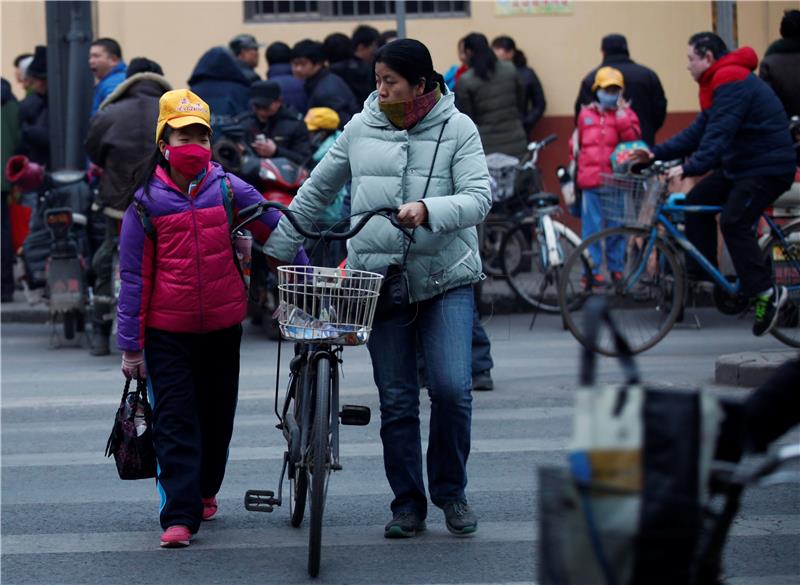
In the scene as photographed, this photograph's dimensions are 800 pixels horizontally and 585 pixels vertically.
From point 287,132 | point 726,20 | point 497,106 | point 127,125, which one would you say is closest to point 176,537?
point 127,125

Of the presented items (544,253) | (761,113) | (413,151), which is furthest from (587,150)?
(413,151)

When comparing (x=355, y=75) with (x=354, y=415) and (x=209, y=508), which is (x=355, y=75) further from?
(x=354, y=415)

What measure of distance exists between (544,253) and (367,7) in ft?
18.5

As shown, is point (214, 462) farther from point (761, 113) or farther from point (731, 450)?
point (761, 113)

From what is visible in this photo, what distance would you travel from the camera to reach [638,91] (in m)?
13.3

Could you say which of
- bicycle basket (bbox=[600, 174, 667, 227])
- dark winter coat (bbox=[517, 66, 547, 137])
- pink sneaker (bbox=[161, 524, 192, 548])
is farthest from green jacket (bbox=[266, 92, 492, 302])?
dark winter coat (bbox=[517, 66, 547, 137])

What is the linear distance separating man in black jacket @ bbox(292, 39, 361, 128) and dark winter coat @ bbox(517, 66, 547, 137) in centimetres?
272

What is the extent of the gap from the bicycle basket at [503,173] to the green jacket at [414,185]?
25.8ft

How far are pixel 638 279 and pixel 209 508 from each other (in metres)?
5.00

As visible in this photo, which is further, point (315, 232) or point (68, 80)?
point (68, 80)

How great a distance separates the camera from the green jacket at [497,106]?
13742 millimetres

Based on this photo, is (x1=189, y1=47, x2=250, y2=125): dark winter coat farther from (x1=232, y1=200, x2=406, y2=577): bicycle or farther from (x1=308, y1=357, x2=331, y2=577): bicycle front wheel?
(x1=308, y1=357, x2=331, y2=577): bicycle front wheel

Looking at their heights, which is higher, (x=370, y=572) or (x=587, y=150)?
(x=587, y=150)

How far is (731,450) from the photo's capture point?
277cm
